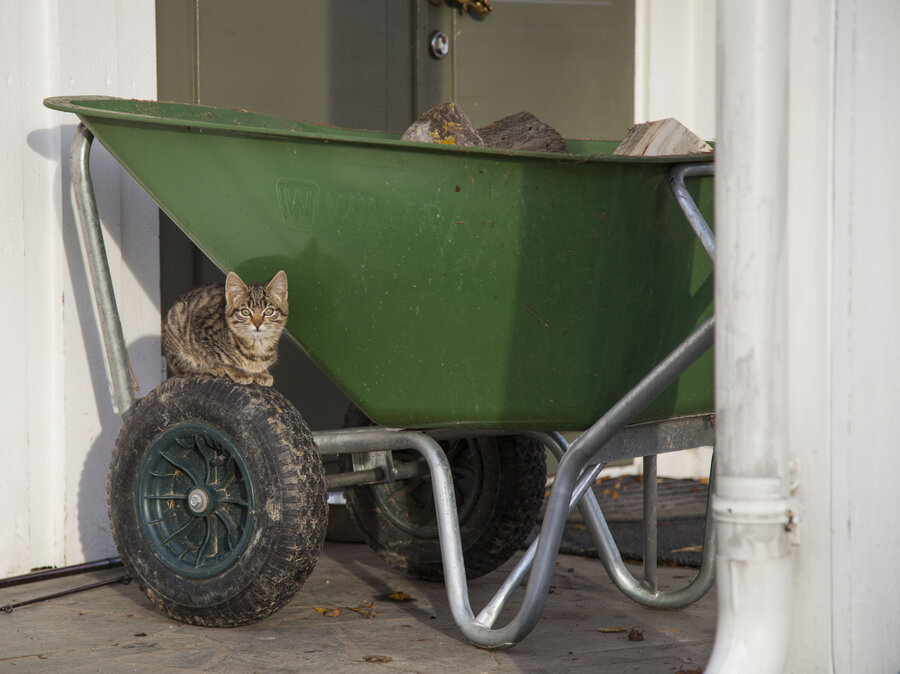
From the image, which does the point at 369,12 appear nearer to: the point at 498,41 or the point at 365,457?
the point at 498,41

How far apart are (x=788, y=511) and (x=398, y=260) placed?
1.08 metres

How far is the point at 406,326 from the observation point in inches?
91.7

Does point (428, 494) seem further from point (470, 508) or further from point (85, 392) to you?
point (85, 392)

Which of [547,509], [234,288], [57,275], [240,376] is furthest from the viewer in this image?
[57,275]

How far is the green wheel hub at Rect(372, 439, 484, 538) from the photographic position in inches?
116

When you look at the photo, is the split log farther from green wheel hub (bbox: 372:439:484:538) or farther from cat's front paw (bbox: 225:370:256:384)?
cat's front paw (bbox: 225:370:256:384)

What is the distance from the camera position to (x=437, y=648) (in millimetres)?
2387

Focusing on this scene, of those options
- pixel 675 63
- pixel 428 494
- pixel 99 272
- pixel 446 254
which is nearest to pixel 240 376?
pixel 99 272

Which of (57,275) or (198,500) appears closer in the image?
(198,500)

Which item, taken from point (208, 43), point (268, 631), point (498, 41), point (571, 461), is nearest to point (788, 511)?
point (571, 461)

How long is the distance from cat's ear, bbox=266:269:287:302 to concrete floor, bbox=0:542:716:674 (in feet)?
2.50

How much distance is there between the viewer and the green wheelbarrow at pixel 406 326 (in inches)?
87.0

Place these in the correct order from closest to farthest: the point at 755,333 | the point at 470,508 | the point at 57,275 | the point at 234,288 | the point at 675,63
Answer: the point at 755,333, the point at 234,288, the point at 470,508, the point at 57,275, the point at 675,63

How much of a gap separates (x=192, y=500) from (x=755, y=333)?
1477 millimetres
